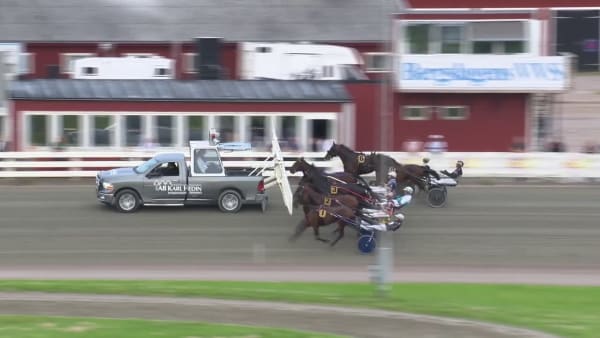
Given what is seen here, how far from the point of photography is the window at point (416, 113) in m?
39.0

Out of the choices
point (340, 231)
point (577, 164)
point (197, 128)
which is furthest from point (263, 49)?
point (340, 231)

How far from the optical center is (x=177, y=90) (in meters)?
35.4

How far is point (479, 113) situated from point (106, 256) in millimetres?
21382

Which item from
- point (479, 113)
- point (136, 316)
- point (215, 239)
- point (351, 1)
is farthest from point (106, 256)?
point (351, 1)

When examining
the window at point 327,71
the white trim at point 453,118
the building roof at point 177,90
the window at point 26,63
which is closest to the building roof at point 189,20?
the window at point 26,63

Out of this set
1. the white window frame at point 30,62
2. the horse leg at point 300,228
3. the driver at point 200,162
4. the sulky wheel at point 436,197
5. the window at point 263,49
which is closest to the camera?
the horse leg at point 300,228

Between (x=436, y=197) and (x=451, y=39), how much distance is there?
13.0 meters

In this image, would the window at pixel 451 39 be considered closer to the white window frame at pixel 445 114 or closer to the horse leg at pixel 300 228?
the white window frame at pixel 445 114

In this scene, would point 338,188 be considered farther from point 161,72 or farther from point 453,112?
point 161,72

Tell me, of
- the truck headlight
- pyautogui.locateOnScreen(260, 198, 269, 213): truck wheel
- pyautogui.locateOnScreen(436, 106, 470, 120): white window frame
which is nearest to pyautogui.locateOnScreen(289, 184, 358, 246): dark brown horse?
pyautogui.locateOnScreen(260, 198, 269, 213): truck wheel

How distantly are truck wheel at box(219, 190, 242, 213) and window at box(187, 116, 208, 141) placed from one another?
31.6 feet

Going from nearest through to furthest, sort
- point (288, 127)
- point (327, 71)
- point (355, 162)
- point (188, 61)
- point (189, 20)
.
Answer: point (355, 162)
point (288, 127)
point (327, 71)
point (188, 61)
point (189, 20)

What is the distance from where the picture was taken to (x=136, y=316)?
14.8m

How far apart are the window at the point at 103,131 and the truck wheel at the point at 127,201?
32.3 feet
